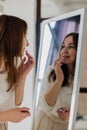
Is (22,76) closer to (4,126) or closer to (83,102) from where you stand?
(4,126)

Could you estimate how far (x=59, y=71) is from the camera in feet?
5.12

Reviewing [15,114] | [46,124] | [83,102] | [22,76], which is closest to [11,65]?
[22,76]

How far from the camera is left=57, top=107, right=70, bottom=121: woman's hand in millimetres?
1499

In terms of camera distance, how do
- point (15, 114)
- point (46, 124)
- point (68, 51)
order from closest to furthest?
point (68, 51)
point (46, 124)
point (15, 114)

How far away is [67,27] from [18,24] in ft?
1.25

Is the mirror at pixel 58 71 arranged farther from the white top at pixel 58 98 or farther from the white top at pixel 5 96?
the white top at pixel 5 96

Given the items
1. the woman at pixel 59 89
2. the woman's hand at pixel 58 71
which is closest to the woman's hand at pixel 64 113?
the woman at pixel 59 89

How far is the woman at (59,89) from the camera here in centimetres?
149

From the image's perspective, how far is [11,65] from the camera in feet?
5.75

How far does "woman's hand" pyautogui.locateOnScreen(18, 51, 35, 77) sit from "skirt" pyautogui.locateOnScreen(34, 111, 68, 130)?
12.8 inches

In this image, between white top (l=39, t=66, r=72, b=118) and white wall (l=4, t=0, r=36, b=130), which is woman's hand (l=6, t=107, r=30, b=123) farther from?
white top (l=39, t=66, r=72, b=118)

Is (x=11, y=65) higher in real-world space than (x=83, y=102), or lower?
higher

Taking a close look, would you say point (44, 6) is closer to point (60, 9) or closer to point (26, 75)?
point (60, 9)

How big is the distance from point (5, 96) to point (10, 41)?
386mm
